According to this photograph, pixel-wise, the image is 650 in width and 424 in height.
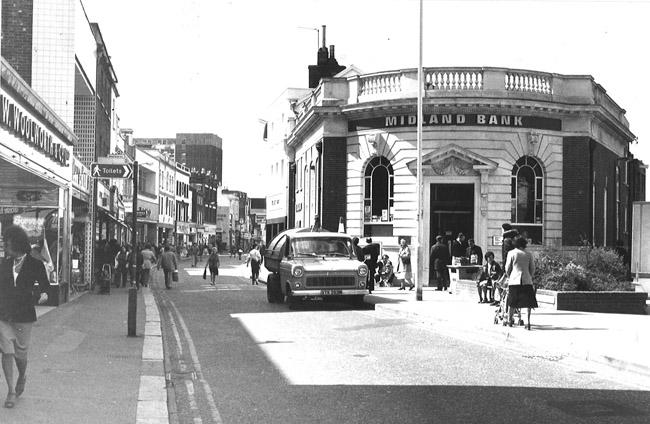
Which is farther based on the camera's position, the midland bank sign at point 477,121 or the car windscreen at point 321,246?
the midland bank sign at point 477,121

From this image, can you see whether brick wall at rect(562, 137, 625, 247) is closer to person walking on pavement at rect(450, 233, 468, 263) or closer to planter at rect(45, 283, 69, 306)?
person walking on pavement at rect(450, 233, 468, 263)

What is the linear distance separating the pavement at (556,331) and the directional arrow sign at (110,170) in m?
9.17

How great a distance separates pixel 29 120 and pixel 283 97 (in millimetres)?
48677

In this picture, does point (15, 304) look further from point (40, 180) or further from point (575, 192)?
point (575, 192)

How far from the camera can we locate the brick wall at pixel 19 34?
934 inches

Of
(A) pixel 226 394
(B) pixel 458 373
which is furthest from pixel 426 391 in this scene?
(A) pixel 226 394

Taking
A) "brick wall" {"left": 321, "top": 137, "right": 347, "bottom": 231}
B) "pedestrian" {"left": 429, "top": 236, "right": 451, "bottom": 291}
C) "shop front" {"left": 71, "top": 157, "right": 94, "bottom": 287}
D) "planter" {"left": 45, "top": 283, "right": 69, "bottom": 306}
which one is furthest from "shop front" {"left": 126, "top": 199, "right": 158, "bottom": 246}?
"planter" {"left": 45, "top": 283, "right": 69, "bottom": 306}

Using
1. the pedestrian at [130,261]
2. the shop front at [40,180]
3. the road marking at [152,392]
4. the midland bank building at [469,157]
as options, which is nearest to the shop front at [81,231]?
the pedestrian at [130,261]

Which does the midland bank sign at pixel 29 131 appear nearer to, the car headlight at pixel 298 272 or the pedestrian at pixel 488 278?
the car headlight at pixel 298 272

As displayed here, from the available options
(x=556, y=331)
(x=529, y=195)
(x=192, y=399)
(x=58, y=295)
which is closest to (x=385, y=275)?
(x=529, y=195)

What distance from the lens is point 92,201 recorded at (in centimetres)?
2922

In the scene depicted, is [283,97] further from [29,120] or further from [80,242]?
[29,120]

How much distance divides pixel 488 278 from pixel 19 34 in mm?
14805

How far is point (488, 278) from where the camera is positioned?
21984mm
